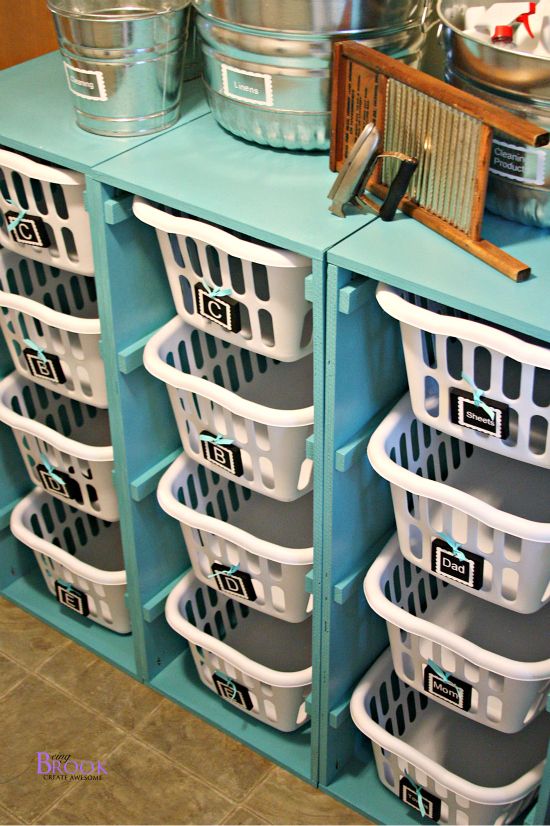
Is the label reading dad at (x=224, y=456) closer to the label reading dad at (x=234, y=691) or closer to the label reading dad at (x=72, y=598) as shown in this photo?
the label reading dad at (x=234, y=691)

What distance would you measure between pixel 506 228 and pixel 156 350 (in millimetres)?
636

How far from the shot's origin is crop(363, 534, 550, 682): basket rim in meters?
1.59

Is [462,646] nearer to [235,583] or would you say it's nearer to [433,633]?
[433,633]

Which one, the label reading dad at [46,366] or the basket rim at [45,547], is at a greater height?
the label reading dad at [46,366]

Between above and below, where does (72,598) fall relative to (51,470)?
below

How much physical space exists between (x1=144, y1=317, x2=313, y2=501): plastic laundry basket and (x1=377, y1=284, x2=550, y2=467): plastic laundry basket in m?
0.21

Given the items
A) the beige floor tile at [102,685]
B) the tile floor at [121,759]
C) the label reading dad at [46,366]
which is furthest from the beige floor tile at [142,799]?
the label reading dad at [46,366]

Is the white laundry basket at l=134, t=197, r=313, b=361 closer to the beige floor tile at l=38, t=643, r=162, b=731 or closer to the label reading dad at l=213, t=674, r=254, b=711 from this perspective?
the label reading dad at l=213, t=674, r=254, b=711

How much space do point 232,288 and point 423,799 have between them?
3.24 feet

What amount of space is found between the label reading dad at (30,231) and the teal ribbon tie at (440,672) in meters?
0.98

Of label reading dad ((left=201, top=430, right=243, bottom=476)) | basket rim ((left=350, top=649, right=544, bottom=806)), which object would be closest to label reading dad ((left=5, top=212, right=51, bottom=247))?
label reading dad ((left=201, top=430, right=243, bottom=476))

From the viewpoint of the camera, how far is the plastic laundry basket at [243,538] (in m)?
1.85

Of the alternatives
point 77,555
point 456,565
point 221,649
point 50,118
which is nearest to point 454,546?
point 456,565

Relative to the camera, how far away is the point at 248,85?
5.21ft
